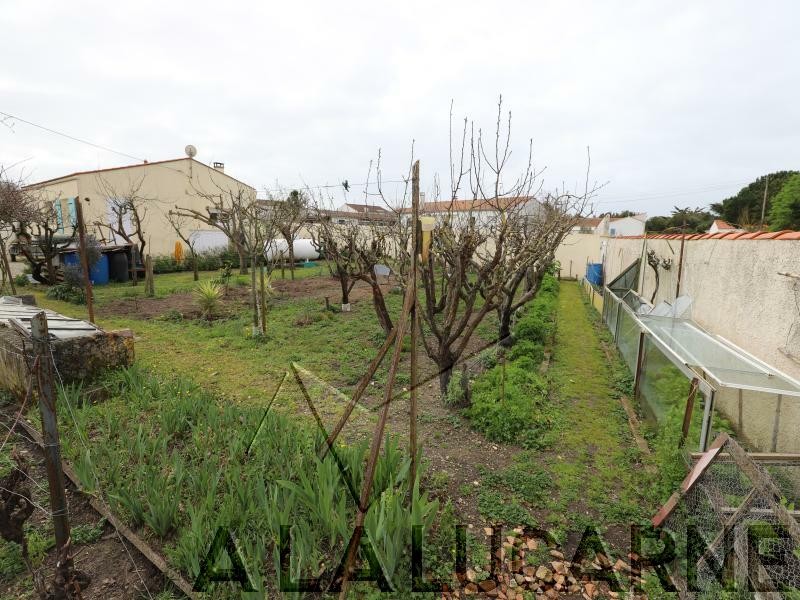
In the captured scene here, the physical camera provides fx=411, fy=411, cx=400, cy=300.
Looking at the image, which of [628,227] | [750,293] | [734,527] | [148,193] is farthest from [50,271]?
[628,227]

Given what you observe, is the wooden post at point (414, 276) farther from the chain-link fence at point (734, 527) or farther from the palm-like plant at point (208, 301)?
the palm-like plant at point (208, 301)

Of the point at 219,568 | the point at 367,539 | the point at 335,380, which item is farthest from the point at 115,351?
the point at 367,539

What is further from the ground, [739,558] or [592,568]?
[739,558]

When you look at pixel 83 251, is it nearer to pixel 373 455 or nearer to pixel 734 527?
pixel 373 455

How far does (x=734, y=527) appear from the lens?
7.73 ft

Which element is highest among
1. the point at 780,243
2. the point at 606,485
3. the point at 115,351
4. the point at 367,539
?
the point at 780,243

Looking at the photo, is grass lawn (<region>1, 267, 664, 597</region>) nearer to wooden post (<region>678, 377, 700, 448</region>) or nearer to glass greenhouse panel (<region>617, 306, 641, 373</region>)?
glass greenhouse panel (<region>617, 306, 641, 373</region>)

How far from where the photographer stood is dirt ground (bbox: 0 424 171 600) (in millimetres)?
2373

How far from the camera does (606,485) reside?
12.1ft

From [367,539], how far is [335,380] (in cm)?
366

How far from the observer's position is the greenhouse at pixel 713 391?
3424 mm

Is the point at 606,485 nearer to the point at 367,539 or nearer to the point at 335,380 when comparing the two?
the point at 367,539

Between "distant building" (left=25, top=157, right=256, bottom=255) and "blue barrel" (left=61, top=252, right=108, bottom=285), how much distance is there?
2.56 meters

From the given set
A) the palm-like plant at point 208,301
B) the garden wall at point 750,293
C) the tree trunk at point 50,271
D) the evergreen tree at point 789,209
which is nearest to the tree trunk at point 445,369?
the garden wall at point 750,293
